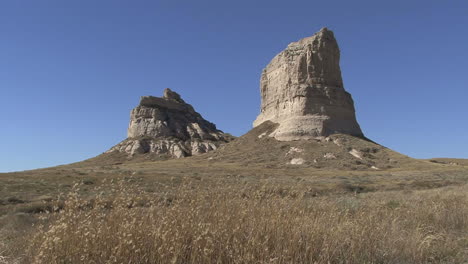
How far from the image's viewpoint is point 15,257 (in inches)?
159

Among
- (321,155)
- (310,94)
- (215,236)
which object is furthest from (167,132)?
(215,236)

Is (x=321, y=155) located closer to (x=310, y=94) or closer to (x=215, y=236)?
(x=310, y=94)

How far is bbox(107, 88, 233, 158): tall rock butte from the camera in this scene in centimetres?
8625

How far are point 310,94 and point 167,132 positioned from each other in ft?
159

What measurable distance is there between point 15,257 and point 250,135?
213ft

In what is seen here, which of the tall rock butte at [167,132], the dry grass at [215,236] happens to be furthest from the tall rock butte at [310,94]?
the dry grass at [215,236]

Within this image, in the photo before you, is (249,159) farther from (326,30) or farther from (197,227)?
(197,227)

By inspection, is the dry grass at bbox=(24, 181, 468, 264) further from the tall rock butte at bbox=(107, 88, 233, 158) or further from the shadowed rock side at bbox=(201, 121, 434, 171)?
the tall rock butte at bbox=(107, 88, 233, 158)

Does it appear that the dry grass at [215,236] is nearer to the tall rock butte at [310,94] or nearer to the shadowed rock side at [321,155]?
the shadowed rock side at [321,155]

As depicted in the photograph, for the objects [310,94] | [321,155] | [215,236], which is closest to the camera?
[215,236]

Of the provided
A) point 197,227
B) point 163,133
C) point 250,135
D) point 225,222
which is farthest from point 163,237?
point 163,133

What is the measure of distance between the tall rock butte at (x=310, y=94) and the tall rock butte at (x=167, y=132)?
84.7 ft

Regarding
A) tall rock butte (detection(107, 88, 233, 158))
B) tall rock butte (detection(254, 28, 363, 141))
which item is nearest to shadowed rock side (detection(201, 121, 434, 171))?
tall rock butte (detection(254, 28, 363, 141))

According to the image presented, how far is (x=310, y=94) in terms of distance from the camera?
62.0 meters
